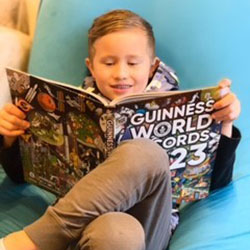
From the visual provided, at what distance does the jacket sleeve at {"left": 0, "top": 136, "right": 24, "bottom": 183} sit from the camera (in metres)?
1.00

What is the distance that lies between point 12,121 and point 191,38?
18.8 inches

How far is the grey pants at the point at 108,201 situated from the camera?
0.73 m

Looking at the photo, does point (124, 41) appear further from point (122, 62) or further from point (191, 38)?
point (191, 38)

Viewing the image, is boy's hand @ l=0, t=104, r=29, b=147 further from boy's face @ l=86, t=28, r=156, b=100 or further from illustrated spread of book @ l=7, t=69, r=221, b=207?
boy's face @ l=86, t=28, r=156, b=100

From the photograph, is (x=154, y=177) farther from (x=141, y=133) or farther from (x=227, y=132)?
(x=227, y=132)

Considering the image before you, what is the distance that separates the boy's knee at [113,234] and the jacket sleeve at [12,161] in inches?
13.3

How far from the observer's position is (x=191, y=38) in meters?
1.11

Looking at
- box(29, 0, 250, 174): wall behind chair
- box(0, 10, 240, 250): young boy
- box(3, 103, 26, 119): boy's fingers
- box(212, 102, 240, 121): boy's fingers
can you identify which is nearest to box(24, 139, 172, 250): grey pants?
box(0, 10, 240, 250): young boy

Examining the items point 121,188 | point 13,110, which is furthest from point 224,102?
point 13,110

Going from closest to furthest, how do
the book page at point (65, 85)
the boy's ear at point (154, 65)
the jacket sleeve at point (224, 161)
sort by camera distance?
the book page at point (65, 85) → the jacket sleeve at point (224, 161) → the boy's ear at point (154, 65)

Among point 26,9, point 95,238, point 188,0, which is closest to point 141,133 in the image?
point 95,238

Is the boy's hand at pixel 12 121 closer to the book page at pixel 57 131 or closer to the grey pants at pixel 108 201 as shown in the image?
the book page at pixel 57 131

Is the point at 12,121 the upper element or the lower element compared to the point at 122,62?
lower

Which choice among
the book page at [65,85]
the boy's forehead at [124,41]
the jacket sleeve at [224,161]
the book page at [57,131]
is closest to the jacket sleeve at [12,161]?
the book page at [57,131]
